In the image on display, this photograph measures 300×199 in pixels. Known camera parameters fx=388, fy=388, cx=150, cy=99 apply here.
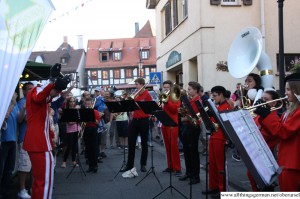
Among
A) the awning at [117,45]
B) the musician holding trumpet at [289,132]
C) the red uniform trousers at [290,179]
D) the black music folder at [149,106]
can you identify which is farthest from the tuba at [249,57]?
the awning at [117,45]

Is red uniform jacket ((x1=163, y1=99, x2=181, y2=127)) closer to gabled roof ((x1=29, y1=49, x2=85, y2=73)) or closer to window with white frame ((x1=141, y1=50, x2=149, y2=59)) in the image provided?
window with white frame ((x1=141, y1=50, x2=149, y2=59))

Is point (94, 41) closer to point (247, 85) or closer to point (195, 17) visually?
point (195, 17)

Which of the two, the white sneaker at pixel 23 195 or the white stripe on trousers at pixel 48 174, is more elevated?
the white stripe on trousers at pixel 48 174

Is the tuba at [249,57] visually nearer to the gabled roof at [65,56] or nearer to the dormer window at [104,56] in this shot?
the dormer window at [104,56]

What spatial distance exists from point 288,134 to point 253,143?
1.50ft

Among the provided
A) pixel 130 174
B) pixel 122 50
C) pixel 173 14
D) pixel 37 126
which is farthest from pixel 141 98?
pixel 122 50

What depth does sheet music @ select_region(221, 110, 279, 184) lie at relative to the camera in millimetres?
3322

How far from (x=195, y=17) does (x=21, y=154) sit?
421 inches

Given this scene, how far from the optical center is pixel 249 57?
6953mm

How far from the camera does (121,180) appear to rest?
7.92 m

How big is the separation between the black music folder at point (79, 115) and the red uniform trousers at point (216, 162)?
2813 mm

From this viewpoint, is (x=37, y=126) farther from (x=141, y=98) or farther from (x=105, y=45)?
(x=105, y=45)

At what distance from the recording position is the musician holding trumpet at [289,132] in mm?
3645

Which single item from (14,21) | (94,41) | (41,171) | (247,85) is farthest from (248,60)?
(94,41)
